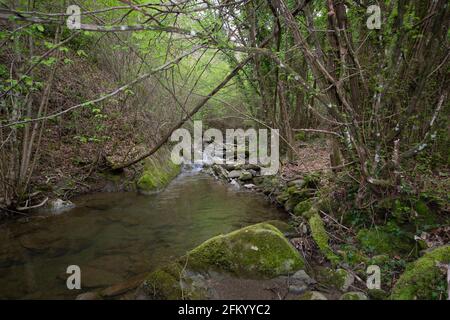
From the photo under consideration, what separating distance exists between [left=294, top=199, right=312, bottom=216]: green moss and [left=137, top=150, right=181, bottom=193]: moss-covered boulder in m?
4.62

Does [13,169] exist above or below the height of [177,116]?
below

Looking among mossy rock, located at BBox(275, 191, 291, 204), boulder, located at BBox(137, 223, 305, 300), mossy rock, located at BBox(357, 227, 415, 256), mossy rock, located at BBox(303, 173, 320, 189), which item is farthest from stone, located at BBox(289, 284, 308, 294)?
mossy rock, located at BBox(275, 191, 291, 204)

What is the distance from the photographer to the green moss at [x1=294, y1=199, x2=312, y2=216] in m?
6.14

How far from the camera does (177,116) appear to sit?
1227cm

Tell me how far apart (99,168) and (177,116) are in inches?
160

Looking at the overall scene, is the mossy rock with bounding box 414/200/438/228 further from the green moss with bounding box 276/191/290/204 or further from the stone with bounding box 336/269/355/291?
Result: the green moss with bounding box 276/191/290/204

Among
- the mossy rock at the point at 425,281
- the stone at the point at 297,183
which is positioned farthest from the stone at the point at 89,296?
the stone at the point at 297,183

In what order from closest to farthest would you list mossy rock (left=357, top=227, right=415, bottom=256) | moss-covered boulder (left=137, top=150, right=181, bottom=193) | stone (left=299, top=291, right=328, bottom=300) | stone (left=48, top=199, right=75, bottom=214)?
1. stone (left=299, top=291, right=328, bottom=300)
2. mossy rock (left=357, top=227, right=415, bottom=256)
3. stone (left=48, top=199, right=75, bottom=214)
4. moss-covered boulder (left=137, top=150, right=181, bottom=193)

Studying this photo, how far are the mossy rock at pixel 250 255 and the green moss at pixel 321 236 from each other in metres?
0.53

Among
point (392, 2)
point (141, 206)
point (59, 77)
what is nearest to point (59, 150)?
point (59, 77)

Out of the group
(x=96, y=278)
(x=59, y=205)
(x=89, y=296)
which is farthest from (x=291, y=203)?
(x=59, y=205)
